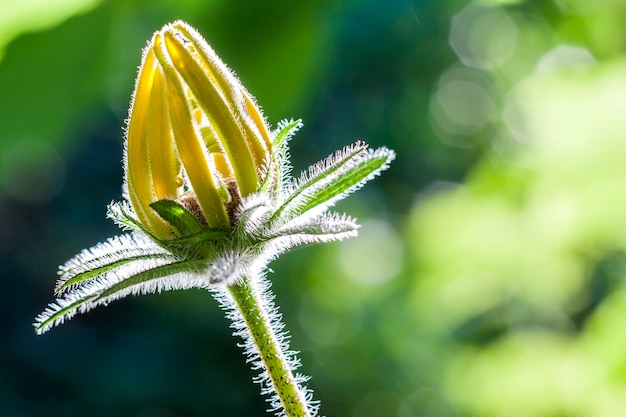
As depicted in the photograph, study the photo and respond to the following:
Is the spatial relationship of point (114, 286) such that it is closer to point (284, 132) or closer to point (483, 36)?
point (284, 132)

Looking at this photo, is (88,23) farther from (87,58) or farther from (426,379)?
(426,379)

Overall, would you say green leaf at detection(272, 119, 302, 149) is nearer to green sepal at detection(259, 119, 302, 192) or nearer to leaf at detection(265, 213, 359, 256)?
green sepal at detection(259, 119, 302, 192)

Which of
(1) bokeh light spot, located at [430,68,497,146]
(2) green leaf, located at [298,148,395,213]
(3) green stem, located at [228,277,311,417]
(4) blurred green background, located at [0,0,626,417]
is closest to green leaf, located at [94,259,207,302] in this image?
(3) green stem, located at [228,277,311,417]

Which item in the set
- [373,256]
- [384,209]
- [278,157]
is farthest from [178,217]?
[384,209]

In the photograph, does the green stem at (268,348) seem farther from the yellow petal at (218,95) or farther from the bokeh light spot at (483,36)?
the bokeh light spot at (483,36)

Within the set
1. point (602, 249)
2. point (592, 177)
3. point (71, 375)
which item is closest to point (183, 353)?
point (71, 375)

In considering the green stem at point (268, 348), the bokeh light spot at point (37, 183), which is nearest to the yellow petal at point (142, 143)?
the green stem at point (268, 348)

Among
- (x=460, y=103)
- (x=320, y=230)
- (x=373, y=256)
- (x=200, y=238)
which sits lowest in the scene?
(x=320, y=230)
